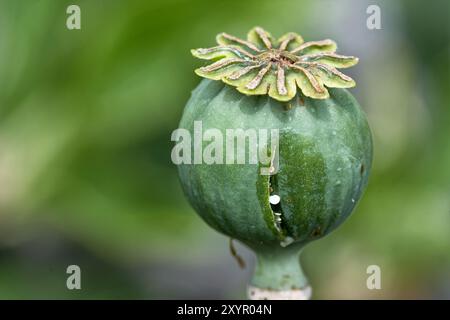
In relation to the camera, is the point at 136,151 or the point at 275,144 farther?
the point at 136,151

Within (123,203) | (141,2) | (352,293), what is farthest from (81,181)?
(352,293)

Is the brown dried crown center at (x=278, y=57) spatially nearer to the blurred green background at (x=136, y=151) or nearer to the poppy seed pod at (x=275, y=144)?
the poppy seed pod at (x=275, y=144)

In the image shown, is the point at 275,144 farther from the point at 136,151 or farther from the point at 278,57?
the point at 136,151

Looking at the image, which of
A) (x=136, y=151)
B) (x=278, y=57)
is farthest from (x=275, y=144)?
(x=136, y=151)

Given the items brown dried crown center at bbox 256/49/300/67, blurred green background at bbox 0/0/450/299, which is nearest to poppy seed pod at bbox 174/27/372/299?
brown dried crown center at bbox 256/49/300/67

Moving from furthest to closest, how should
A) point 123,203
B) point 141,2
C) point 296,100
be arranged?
1. point 123,203
2. point 141,2
3. point 296,100

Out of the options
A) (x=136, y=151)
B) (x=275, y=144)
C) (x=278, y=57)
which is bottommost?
(x=275, y=144)

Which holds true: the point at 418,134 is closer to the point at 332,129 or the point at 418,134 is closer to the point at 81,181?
the point at 81,181

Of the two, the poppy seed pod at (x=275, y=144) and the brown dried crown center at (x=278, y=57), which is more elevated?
the brown dried crown center at (x=278, y=57)

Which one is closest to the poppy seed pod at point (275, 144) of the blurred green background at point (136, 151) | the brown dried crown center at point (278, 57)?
the brown dried crown center at point (278, 57)
